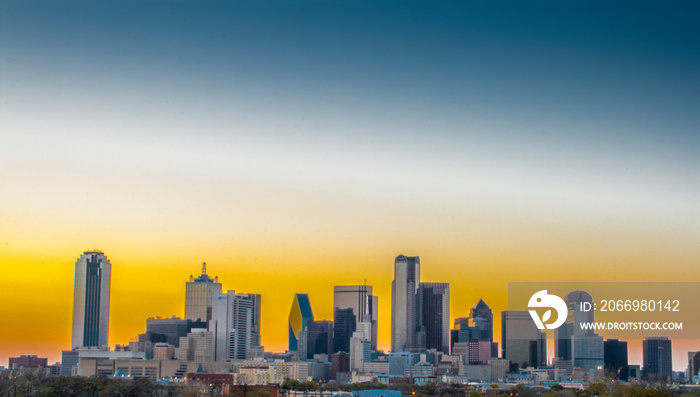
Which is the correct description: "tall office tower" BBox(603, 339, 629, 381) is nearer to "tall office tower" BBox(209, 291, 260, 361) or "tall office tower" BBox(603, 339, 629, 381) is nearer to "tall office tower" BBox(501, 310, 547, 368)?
"tall office tower" BBox(501, 310, 547, 368)

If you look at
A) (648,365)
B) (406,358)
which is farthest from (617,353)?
(406,358)

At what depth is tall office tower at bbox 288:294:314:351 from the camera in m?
77.8

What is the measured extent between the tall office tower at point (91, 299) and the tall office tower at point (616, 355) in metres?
35.3

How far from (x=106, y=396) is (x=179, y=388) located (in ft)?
15.7

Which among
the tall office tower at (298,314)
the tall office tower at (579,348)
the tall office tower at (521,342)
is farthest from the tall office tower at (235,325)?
the tall office tower at (579,348)

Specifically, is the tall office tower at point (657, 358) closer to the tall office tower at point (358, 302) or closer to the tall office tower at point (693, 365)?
the tall office tower at point (693, 365)

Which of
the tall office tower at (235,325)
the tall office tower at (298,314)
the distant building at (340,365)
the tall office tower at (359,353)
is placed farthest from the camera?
the tall office tower at (298,314)

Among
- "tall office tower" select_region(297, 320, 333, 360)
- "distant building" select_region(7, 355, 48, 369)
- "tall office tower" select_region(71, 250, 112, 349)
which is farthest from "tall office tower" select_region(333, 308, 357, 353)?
"distant building" select_region(7, 355, 48, 369)

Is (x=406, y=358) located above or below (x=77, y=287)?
below

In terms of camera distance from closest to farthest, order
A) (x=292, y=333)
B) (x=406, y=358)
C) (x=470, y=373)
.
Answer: (x=470, y=373) < (x=406, y=358) < (x=292, y=333)

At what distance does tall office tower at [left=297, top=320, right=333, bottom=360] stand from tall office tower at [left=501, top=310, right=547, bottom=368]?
12377mm

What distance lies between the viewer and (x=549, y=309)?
45.6 feet

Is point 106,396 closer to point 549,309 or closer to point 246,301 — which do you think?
point 549,309

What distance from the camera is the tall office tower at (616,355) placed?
38625 millimetres
